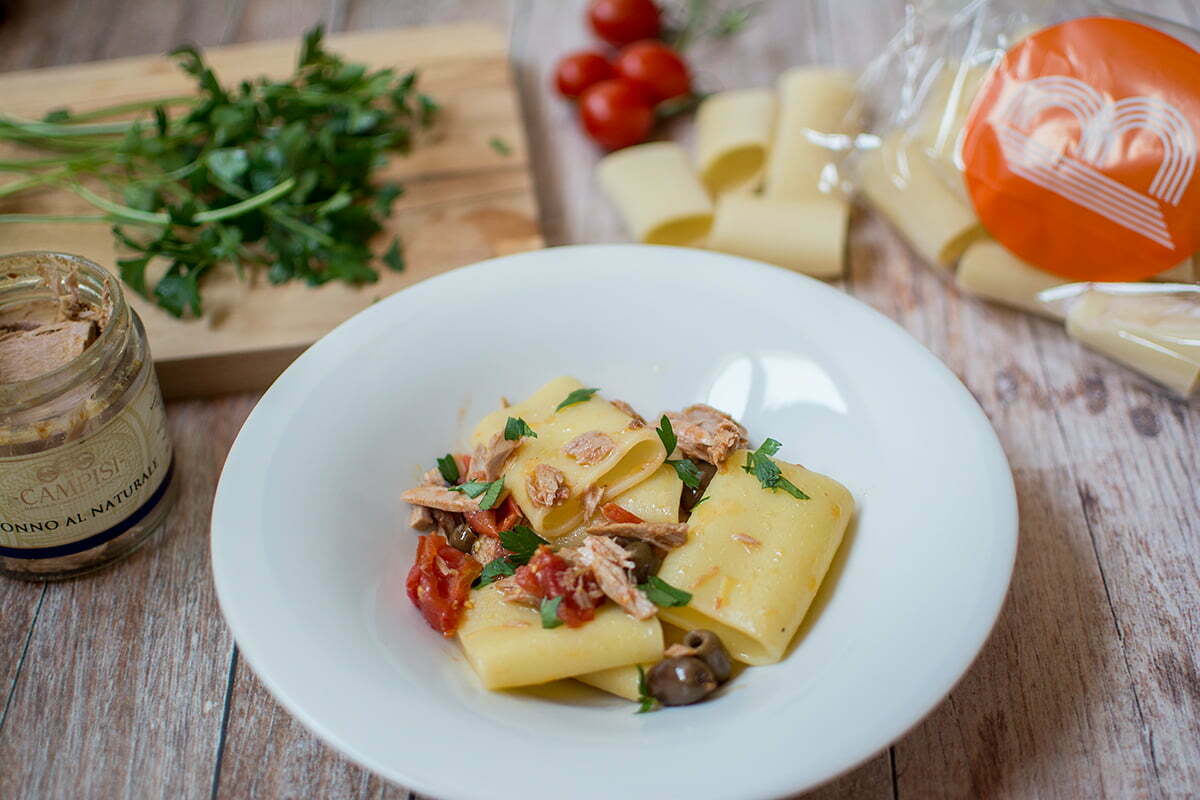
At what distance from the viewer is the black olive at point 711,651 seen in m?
1.76

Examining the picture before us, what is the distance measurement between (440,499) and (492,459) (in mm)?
123

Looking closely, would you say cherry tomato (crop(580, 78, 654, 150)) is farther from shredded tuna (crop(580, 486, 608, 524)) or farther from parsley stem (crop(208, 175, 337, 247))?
shredded tuna (crop(580, 486, 608, 524))

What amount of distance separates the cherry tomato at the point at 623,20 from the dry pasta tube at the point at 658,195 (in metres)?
0.68

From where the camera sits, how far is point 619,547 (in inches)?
73.2

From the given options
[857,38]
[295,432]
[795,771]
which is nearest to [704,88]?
[857,38]

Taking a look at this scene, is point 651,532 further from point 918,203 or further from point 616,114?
point 616,114

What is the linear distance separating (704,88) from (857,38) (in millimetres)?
601

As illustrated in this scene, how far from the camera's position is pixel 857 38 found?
152 inches

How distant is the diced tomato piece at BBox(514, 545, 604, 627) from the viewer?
1790mm

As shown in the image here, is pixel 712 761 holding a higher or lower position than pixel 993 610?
lower

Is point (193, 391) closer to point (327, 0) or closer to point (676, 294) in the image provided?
point (676, 294)

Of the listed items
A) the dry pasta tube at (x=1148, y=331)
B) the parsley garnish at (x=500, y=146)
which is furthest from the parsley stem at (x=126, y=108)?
the dry pasta tube at (x=1148, y=331)

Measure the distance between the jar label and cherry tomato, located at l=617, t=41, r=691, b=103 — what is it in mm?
1914

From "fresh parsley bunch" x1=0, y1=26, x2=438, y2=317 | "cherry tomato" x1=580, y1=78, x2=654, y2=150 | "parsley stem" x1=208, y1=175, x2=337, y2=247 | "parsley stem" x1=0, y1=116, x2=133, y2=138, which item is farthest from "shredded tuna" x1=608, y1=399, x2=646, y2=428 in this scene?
"parsley stem" x1=0, y1=116, x2=133, y2=138
